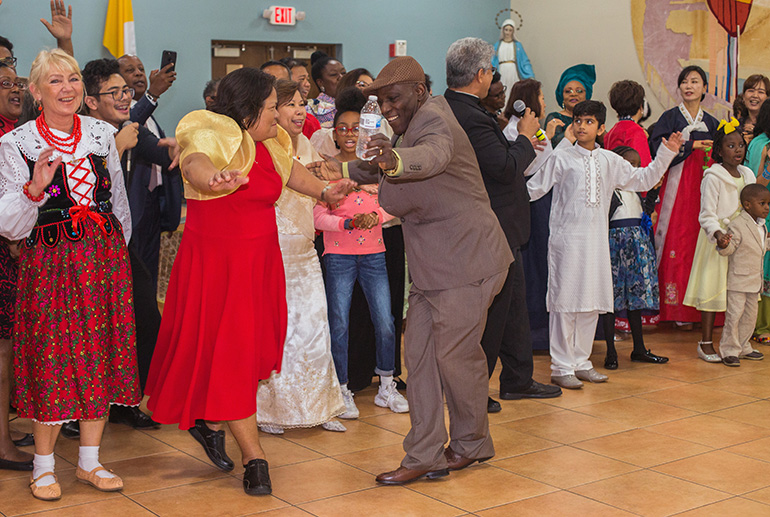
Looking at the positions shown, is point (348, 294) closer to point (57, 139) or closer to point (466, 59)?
point (466, 59)

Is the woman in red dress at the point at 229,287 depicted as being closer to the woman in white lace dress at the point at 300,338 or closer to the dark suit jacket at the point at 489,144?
the woman in white lace dress at the point at 300,338

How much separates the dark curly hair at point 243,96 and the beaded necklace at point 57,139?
0.52 metres

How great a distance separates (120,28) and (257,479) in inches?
299

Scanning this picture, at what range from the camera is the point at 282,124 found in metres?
3.79

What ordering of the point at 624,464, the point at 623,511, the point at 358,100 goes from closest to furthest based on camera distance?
the point at 623,511 → the point at 624,464 → the point at 358,100

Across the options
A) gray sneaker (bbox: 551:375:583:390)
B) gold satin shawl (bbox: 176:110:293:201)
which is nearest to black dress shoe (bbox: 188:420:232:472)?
gold satin shawl (bbox: 176:110:293:201)

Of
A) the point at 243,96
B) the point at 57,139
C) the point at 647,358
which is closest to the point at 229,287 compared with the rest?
the point at 243,96

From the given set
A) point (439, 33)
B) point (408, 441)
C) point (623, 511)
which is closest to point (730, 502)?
point (623, 511)

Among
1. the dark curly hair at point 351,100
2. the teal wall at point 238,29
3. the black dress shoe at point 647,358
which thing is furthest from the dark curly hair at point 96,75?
the teal wall at point 238,29

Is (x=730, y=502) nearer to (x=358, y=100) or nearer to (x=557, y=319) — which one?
(x=557, y=319)

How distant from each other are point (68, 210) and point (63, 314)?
37 centimetres

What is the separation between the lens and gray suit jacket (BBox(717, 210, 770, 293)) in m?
A: 5.39

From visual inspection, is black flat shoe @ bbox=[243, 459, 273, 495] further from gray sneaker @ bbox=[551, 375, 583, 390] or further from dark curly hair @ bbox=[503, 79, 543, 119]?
dark curly hair @ bbox=[503, 79, 543, 119]

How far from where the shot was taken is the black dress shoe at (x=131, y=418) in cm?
408
